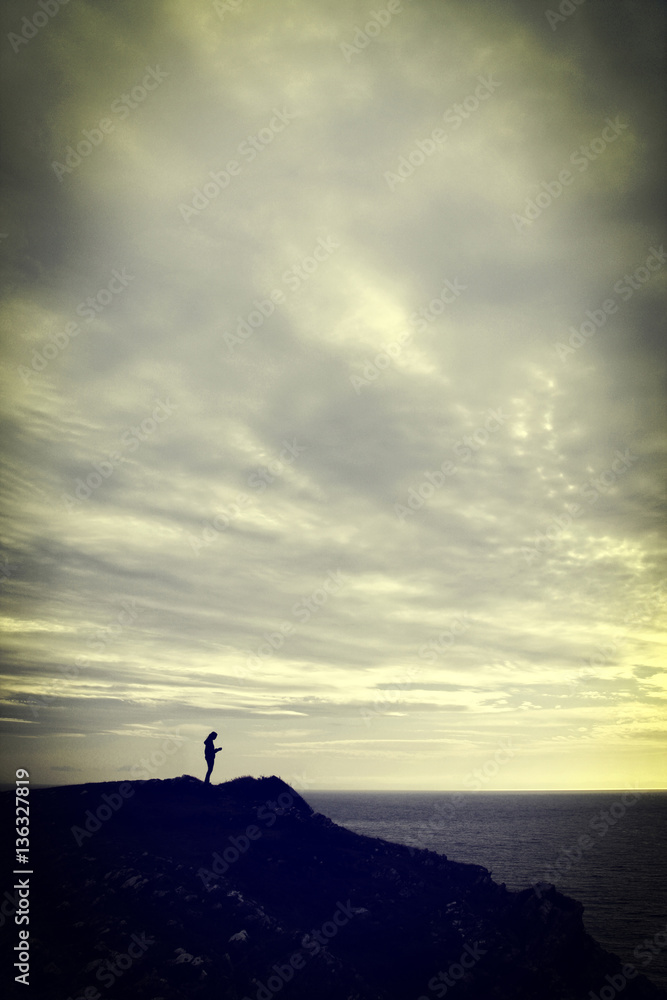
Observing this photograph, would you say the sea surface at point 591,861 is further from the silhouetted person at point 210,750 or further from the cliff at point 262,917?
the silhouetted person at point 210,750

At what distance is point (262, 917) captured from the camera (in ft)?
122

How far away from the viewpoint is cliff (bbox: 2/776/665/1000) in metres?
31.0

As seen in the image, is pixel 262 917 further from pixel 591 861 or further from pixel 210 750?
pixel 591 861

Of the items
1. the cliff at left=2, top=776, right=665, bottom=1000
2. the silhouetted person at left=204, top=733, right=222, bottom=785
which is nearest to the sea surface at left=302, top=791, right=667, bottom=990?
the cliff at left=2, top=776, right=665, bottom=1000

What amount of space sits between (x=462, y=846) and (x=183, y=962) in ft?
280

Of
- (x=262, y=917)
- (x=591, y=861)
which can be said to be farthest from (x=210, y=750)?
(x=591, y=861)

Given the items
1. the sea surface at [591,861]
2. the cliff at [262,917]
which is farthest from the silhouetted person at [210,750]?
the sea surface at [591,861]

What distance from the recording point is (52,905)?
111 ft

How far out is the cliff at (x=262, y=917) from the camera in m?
31.0

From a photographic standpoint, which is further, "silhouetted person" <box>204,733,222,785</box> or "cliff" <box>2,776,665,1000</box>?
"silhouetted person" <box>204,733,222,785</box>

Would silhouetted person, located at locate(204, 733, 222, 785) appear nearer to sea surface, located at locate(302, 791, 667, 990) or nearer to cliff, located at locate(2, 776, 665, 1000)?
cliff, located at locate(2, 776, 665, 1000)

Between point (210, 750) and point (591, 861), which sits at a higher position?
point (210, 750)

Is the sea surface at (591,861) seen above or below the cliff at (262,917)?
below

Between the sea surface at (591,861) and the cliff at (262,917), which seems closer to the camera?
the cliff at (262,917)
